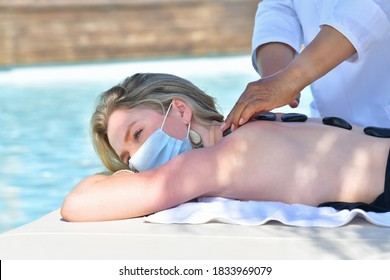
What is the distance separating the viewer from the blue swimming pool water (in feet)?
17.4

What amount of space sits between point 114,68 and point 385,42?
1165 cm

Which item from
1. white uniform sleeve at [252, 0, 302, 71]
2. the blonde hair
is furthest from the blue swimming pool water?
the blonde hair

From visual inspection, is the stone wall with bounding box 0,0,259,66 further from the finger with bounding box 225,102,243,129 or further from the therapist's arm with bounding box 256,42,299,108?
the finger with bounding box 225,102,243,129

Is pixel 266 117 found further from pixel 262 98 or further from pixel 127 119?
pixel 127 119

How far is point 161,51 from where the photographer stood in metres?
15.6

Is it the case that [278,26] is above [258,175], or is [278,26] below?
above

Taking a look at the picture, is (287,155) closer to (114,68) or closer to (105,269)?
(105,269)

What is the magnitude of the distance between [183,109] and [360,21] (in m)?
0.55

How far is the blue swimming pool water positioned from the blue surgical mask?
141 centimetres

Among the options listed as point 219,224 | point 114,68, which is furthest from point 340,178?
point 114,68

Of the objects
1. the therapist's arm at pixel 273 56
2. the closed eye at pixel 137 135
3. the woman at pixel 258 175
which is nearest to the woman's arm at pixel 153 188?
the woman at pixel 258 175

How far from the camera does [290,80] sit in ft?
7.79

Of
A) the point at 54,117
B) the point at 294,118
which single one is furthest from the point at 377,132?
the point at 54,117

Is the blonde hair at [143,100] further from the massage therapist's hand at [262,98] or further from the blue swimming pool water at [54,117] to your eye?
the blue swimming pool water at [54,117]
